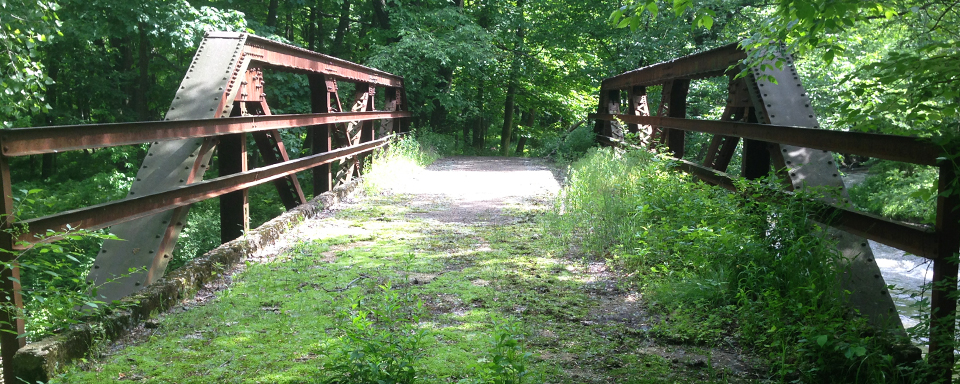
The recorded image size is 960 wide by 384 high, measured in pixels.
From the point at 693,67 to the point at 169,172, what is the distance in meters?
5.58

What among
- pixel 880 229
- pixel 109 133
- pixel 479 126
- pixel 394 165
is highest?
pixel 479 126

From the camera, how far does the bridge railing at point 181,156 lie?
9.29 ft

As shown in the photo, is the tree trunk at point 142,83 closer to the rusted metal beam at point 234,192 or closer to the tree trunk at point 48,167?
the tree trunk at point 48,167

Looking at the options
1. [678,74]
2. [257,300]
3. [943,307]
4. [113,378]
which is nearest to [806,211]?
[943,307]

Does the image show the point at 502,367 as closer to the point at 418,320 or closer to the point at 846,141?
the point at 418,320

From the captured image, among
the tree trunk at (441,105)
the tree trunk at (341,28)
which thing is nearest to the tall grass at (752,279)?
the tree trunk at (441,105)

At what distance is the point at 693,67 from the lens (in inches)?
281

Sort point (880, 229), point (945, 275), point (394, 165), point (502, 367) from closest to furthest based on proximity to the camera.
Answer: point (502, 367)
point (945, 275)
point (880, 229)
point (394, 165)

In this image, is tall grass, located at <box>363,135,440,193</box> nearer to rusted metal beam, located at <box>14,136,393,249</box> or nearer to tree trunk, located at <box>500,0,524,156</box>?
rusted metal beam, located at <box>14,136,393,249</box>

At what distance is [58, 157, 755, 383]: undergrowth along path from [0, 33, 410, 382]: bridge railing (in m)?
0.54

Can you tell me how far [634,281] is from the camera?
4.51 metres

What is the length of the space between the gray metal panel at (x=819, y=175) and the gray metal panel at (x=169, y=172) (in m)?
3.90

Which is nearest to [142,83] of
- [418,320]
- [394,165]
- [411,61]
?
[411,61]

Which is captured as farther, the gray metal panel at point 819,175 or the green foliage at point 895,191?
the green foliage at point 895,191
